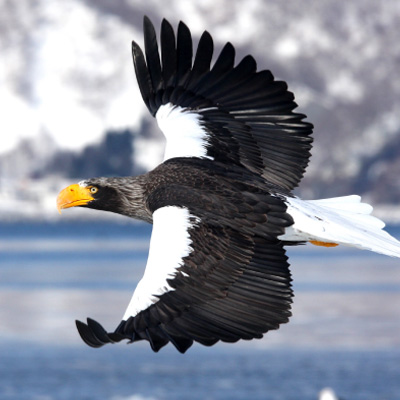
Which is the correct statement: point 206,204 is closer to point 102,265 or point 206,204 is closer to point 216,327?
point 216,327

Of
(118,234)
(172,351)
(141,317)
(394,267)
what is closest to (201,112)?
(141,317)

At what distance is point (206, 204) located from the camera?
5379mm

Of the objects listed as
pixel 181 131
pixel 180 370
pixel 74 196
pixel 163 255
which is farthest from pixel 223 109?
pixel 180 370

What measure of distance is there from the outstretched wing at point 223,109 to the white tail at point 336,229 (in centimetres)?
59

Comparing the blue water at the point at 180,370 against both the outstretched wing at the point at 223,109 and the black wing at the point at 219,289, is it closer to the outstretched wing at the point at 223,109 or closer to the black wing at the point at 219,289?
the outstretched wing at the point at 223,109

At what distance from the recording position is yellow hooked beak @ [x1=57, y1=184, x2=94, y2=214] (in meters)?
6.30

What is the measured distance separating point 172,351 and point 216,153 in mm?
15179

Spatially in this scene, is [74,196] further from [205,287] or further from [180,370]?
[180,370]

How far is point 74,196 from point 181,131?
32.3 inches

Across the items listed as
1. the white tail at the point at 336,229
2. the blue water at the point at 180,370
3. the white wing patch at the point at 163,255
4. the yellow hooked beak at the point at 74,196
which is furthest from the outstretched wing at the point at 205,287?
the blue water at the point at 180,370

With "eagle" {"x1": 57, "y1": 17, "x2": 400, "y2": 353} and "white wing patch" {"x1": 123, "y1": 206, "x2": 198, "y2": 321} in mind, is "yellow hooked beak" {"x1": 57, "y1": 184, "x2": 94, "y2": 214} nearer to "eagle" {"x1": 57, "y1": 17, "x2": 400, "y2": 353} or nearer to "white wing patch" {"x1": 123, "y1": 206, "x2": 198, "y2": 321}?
"eagle" {"x1": 57, "y1": 17, "x2": 400, "y2": 353}

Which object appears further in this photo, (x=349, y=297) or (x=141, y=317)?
(x=349, y=297)

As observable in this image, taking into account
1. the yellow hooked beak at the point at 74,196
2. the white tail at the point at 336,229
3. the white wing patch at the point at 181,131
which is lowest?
the white tail at the point at 336,229

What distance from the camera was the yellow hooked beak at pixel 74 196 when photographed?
6.30m
